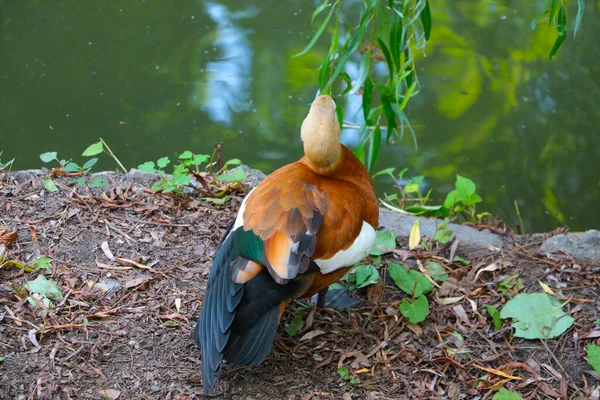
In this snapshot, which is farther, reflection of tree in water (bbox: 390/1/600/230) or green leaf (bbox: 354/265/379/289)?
reflection of tree in water (bbox: 390/1/600/230)

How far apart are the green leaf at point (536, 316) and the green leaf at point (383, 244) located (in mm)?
727

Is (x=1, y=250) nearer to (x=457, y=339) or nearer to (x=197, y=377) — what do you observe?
(x=197, y=377)

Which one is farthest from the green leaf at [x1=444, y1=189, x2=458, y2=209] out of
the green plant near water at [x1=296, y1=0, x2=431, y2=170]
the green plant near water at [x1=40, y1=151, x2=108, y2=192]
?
the green plant near water at [x1=40, y1=151, x2=108, y2=192]

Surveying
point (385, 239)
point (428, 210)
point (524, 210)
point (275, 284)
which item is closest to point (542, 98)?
point (524, 210)

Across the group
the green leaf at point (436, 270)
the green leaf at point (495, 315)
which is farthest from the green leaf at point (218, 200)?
the green leaf at point (495, 315)

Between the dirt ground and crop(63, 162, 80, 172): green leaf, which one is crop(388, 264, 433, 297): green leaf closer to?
the dirt ground

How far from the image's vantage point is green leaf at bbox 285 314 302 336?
308 cm

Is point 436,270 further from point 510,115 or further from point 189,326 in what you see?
point 510,115

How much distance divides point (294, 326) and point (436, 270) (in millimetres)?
892

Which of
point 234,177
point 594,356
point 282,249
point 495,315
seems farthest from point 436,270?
point 234,177

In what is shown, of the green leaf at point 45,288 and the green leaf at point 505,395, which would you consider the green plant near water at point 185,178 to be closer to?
the green leaf at point 45,288

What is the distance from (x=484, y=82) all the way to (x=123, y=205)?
4492 mm

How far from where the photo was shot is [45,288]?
9.95 feet

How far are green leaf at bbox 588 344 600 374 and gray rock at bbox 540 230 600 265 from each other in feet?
2.62
